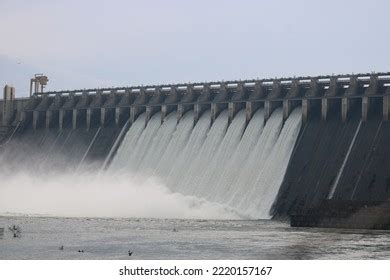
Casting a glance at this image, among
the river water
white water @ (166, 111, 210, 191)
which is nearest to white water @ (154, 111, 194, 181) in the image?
white water @ (166, 111, 210, 191)

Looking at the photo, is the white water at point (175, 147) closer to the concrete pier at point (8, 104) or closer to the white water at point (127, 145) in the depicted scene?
the white water at point (127, 145)

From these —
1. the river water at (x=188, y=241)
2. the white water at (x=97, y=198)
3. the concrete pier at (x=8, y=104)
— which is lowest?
the white water at (x=97, y=198)

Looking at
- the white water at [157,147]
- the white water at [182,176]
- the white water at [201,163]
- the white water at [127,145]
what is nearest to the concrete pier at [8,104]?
the white water at [182,176]

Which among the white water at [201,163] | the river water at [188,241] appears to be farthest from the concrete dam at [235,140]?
the river water at [188,241]

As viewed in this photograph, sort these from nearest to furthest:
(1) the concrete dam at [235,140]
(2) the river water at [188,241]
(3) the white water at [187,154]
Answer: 1. (2) the river water at [188,241]
2. (1) the concrete dam at [235,140]
3. (3) the white water at [187,154]

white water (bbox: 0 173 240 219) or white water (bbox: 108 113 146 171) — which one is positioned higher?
white water (bbox: 108 113 146 171)

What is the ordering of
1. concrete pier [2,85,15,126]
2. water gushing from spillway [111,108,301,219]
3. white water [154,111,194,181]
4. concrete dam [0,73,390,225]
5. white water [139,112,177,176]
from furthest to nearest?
concrete pier [2,85,15,126] → white water [139,112,177,176] → white water [154,111,194,181] → water gushing from spillway [111,108,301,219] → concrete dam [0,73,390,225]

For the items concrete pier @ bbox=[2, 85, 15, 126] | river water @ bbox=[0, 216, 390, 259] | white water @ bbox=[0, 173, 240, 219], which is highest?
river water @ bbox=[0, 216, 390, 259]

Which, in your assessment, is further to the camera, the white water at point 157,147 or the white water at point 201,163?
the white water at point 157,147

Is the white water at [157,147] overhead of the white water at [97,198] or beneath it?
overhead

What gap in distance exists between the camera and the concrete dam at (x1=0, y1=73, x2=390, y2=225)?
248 ft

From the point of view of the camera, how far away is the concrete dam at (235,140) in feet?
248

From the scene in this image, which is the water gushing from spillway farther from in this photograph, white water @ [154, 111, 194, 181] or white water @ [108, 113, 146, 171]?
white water @ [108, 113, 146, 171]

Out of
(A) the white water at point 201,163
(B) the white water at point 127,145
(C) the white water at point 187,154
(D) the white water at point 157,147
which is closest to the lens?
(A) the white water at point 201,163
